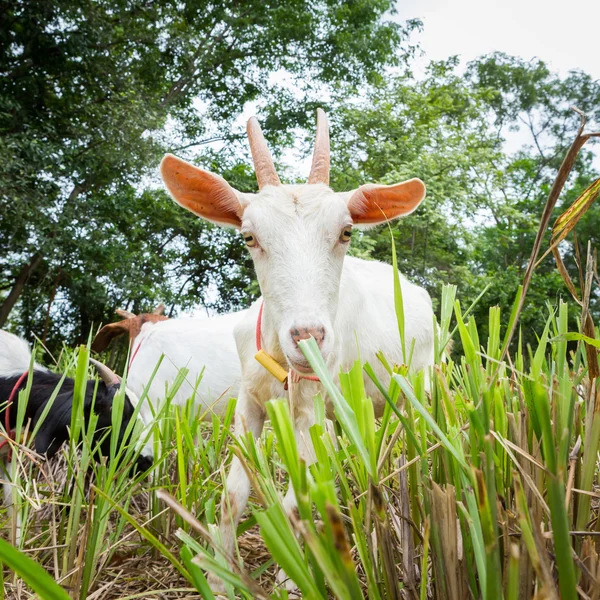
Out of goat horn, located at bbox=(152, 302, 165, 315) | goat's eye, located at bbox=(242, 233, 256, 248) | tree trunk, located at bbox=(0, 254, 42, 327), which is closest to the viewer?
goat's eye, located at bbox=(242, 233, 256, 248)

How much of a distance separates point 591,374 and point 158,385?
387 cm

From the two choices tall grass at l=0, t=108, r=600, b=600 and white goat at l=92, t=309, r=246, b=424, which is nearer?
tall grass at l=0, t=108, r=600, b=600

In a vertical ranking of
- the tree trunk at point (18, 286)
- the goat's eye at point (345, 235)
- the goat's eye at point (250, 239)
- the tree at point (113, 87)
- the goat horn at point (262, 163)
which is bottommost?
the tree trunk at point (18, 286)

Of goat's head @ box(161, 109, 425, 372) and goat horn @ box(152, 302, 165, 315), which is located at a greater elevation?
goat's head @ box(161, 109, 425, 372)

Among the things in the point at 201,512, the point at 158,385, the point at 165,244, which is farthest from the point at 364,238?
the point at 201,512

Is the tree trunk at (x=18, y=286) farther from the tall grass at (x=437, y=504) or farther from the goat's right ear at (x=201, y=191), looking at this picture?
the tall grass at (x=437, y=504)

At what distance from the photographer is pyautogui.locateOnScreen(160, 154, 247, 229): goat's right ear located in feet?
7.07

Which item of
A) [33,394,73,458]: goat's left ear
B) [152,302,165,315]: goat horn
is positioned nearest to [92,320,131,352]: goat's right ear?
[152,302,165,315]: goat horn

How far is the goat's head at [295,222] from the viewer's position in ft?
5.61

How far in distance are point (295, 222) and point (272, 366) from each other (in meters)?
0.56

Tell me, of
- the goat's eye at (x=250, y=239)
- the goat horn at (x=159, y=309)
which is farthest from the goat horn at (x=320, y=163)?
the goat horn at (x=159, y=309)

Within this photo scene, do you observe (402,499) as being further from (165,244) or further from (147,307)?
(165,244)

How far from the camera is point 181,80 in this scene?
53.1 ft

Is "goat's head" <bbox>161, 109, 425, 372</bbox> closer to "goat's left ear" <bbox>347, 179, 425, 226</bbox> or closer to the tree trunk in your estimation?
"goat's left ear" <bbox>347, 179, 425, 226</bbox>
